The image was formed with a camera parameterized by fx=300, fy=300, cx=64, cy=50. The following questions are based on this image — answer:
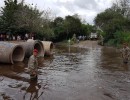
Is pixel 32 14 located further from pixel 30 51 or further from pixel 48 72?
pixel 48 72

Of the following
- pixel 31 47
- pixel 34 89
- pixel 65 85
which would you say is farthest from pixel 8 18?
pixel 34 89

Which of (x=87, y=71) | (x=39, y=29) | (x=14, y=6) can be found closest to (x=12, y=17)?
(x=14, y=6)

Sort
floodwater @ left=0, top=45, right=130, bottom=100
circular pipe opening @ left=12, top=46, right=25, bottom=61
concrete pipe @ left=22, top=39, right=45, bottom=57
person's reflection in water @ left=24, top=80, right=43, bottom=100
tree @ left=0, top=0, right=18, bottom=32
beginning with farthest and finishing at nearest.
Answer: tree @ left=0, top=0, right=18, bottom=32 < concrete pipe @ left=22, top=39, right=45, bottom=57 < circular pipe opening @ left=12, top=46, right=25, bottom=61 < floodwater @ left=0, top=45, right=130, bottom=100 < person's reflection in water @ left=24, top=80, right=43, bottom=100

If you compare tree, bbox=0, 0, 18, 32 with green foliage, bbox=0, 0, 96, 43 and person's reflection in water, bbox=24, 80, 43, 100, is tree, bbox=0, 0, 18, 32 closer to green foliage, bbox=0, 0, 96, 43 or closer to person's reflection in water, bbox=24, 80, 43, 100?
green foliage, bbox=0, 0, 96, 43

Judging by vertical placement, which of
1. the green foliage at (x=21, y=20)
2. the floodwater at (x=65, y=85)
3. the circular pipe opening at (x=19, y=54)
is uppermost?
the green foliage at (x=21, y=20)

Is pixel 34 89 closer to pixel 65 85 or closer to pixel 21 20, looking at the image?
pixel 65 85

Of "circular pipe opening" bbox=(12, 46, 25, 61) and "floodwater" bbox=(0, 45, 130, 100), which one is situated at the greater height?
"circular pipe opening" bbox=(12, 46, 25, 61)

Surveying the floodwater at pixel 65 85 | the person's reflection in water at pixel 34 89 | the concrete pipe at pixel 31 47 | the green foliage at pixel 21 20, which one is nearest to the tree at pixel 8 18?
the green foliage at pixel 21 20

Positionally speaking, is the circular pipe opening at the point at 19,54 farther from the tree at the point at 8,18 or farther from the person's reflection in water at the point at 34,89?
the tree at the point at 8,18

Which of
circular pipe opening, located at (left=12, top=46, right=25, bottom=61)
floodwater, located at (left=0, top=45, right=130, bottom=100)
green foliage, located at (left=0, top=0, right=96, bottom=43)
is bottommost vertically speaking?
floodwater, located at (left=0, top=45, right=130, bottom=100)

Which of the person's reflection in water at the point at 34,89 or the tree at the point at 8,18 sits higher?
the tree at the point at 8,18

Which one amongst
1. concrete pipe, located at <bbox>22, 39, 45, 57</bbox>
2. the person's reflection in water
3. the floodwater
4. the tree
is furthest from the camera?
the tree

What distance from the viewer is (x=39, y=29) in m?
44.6

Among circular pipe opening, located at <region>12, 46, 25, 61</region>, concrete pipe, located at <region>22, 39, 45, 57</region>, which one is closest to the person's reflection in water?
circular pipe opening, located at <region>12, 46, 25, 61</region>
